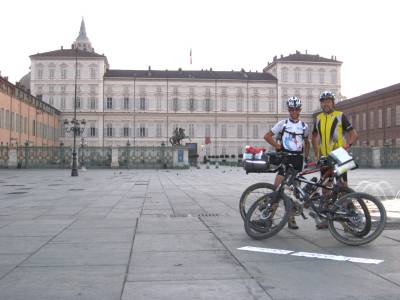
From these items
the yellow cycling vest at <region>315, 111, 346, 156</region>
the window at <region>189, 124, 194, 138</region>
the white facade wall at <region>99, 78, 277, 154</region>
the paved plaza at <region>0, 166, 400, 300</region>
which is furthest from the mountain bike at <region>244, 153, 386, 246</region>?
the window at <region>189, 124, 194, 138</region>

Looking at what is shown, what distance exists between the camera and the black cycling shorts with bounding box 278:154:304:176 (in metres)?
6.69

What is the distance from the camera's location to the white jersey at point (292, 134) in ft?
22.5

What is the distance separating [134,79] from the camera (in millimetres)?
92000

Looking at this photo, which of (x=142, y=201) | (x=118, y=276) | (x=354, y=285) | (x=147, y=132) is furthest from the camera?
(x=147, y=132)

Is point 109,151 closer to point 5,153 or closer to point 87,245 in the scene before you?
point 5,153

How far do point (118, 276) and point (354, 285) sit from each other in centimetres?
201

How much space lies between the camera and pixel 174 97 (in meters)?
92.6

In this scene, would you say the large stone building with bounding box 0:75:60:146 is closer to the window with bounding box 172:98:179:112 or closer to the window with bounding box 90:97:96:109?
the window with bounding box 90:97:96:109

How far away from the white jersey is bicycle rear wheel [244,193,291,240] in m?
0.78

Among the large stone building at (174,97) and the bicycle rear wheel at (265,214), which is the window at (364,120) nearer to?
the large stone building at (174,97)

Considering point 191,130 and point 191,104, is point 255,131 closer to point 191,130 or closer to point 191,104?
point 191,130

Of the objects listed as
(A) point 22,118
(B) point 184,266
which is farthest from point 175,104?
(B) point 184,266

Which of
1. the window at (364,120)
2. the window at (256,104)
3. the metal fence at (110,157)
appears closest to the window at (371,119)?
the window at (364,120)

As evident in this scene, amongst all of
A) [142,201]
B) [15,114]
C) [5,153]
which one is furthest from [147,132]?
[142,201]
